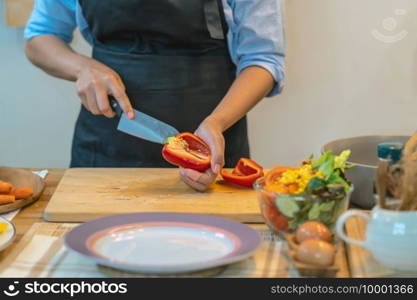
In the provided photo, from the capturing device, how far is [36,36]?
6.29 feet

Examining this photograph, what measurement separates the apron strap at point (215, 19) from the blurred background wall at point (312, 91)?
73cm

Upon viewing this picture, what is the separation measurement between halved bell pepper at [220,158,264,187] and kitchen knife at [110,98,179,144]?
152 millimetres

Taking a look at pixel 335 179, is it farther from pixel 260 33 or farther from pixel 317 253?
pixel 260 33

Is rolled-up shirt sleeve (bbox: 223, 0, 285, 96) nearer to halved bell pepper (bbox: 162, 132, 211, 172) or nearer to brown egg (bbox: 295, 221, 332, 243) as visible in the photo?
halved bell pepper (bbox: 162, 132, 211, 172)

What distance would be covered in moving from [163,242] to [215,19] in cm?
82

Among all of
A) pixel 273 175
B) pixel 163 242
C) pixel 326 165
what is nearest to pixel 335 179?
pixel 326 165

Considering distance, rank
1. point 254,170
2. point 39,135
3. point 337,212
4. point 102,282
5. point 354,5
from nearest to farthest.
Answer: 1. point 102,282
2. point 337,212
3. point 254,170
4. point 354,5
5. point 39,135

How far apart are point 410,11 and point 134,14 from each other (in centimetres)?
115

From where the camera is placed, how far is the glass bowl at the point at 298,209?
42.3 inches

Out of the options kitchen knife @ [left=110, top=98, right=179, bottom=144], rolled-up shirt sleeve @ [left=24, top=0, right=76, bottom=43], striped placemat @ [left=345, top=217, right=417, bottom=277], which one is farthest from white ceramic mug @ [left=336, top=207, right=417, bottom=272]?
rolled-up shirt sleeve @ [left=24, top=0, right=76, bottom=43]

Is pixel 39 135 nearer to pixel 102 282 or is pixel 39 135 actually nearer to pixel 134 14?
pixel 134 14

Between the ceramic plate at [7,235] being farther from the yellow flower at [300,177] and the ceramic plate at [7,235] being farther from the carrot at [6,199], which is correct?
the yellow flower at [300,177]

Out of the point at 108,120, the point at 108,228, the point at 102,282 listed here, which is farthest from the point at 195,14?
the point at 102,282

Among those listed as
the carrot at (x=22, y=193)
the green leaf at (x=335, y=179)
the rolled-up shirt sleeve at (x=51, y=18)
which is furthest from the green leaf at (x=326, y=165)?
the rolled-up shirt sleeve at (x=51, y=18)
